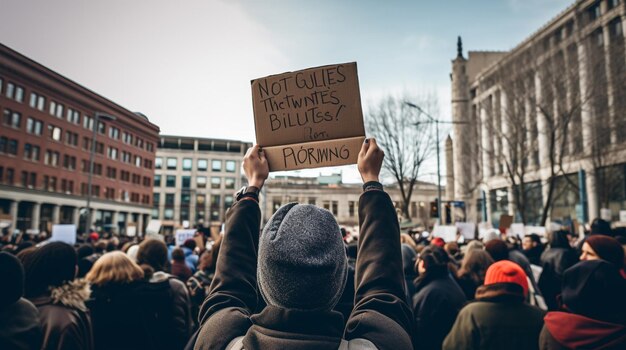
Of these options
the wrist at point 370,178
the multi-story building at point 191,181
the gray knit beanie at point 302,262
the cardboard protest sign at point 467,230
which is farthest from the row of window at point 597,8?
the multi-story building at point 191,181

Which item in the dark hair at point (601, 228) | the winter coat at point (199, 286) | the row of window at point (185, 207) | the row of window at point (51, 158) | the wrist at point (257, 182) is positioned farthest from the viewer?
the row of window at point (185, 207)

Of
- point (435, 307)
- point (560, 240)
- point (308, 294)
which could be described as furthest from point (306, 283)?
point (560, 240)

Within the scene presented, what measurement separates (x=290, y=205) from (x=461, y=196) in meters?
51.9

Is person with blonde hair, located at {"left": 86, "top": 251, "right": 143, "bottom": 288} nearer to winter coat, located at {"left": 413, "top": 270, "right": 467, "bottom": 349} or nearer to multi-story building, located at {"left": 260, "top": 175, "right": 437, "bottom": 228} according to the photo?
winter coat, located at {"left": 413, "top": 270, "right": 467, "bottom": 349}

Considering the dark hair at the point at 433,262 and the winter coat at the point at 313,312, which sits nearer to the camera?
the winter coat at the point at 313,312

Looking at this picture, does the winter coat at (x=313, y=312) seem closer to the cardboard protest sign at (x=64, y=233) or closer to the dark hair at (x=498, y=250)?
the dark hair at (x=498, y=250)

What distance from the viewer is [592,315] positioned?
293 centimetres

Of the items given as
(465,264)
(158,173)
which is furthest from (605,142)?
(158,173)

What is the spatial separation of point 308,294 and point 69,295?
2.47 meters

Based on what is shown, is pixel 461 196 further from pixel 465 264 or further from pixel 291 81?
pixel 291 81

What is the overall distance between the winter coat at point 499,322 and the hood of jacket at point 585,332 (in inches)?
20.9

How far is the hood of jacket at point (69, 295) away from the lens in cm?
309

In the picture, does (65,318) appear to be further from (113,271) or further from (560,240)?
(560,240)

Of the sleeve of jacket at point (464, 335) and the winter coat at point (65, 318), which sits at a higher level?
the winter coat at point (65, 318)
